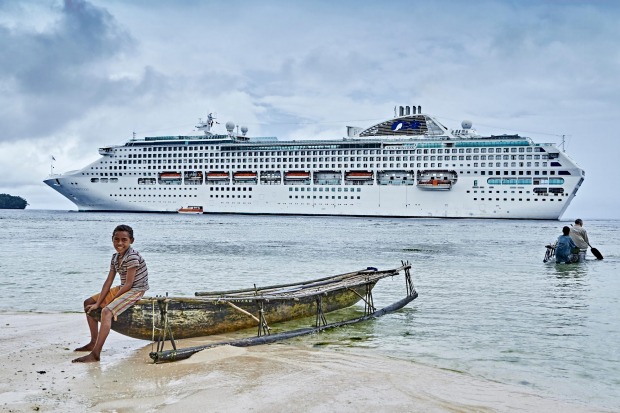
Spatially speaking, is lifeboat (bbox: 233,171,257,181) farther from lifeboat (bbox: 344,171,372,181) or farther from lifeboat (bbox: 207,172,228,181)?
lifeboat (bbox: 344,171,372,181)

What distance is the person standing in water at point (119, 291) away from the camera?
7285 mm

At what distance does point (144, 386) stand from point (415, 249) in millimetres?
24577

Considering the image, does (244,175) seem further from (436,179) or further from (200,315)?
(200,315)

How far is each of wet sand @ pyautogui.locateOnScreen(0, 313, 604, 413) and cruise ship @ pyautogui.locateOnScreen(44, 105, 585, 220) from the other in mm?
68526

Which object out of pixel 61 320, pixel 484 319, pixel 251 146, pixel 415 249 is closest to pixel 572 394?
pixel 484 319

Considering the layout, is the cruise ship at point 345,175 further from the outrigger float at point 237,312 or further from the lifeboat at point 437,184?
the outrigger float at point 237,312

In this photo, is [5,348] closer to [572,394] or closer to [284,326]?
[284,326]

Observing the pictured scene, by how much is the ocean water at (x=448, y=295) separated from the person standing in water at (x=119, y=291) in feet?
8.65

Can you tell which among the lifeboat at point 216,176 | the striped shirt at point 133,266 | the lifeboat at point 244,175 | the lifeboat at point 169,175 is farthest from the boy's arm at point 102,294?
the lifeboat at point 169,175

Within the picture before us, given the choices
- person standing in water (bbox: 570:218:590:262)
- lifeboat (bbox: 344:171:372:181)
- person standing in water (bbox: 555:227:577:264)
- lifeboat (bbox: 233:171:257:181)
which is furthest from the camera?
lifeboat (bbox: 233:171:257:181)

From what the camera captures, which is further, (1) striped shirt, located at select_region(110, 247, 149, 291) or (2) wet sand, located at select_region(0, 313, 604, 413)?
(1) striped shirt, located at select_region(110, 247, 149, 291)

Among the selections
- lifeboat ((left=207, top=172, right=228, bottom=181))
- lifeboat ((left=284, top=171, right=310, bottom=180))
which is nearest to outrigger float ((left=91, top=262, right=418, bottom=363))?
lifeboat ((left=284, top=171, right=310, bottom=180))

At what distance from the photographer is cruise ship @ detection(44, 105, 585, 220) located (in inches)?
2896

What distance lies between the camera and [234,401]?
5.82 metres
